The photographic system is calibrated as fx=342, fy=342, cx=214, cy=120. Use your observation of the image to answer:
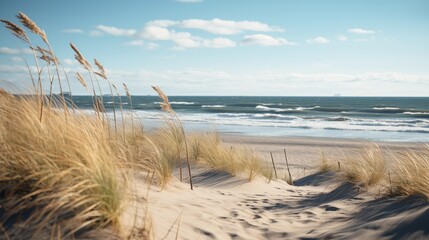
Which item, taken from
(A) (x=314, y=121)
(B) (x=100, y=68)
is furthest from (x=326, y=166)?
(A) (x=314, y=121)

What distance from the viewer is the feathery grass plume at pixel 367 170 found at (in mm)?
5938

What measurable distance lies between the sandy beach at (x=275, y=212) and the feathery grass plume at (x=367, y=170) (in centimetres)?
19

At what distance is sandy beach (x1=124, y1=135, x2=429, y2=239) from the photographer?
3546 millimetres

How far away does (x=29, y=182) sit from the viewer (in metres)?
2.63

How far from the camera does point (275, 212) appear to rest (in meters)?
4.99

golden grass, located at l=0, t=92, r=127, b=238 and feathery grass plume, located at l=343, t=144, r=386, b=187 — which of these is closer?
golden grass, located at l=0, t=92, r=127, b=238

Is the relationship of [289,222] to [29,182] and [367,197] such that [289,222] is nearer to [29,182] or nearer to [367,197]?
[367,197]

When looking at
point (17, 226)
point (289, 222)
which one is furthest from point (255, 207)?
point (17, 226)

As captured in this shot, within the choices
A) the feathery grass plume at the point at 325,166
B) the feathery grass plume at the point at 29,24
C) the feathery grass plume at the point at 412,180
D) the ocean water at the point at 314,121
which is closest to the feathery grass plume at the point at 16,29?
the feathery grass plume at the point at 29,24

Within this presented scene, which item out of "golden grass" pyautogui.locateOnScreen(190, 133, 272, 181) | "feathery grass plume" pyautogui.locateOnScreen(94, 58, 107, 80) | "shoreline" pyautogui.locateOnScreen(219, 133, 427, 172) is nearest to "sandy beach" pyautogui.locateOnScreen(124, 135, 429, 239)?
"golden grass" pyautogui.locateOnScreen(190, 133, 272, 181)

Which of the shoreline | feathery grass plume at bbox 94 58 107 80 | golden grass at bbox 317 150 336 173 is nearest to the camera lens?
feathery grass plume at bbox 94 58 107 80

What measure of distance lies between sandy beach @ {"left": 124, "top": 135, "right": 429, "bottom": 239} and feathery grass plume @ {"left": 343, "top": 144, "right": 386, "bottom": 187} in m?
0.19

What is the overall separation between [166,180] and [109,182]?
2.48 metres

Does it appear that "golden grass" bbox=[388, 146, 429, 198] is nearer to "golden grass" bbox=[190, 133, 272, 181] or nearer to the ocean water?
"golden grass" bbox=[190, 133, 272, 181]
